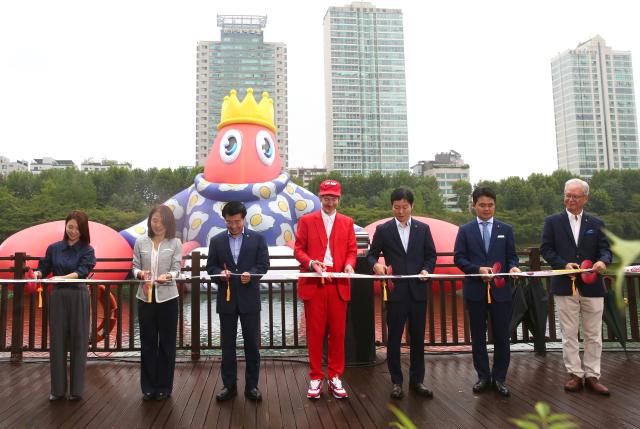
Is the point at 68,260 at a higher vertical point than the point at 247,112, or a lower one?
lower

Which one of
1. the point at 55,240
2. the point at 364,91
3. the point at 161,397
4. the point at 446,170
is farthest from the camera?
the point at 446,170

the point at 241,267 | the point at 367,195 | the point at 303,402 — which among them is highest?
the point at 367,195

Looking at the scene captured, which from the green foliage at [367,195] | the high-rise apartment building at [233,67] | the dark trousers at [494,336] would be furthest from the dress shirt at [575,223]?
the high-rise apartment building at [233,67]

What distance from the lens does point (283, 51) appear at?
248 ft

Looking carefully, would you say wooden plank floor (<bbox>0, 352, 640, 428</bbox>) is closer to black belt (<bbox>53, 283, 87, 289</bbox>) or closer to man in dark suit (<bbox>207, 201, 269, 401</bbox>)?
man in dark suit (<bbox>207, 201, 269, 401</bbox>)

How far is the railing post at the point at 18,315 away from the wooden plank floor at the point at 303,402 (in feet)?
1.06

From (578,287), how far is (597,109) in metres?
65.1

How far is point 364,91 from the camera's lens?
67.5 metres

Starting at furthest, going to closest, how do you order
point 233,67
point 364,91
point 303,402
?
1. point 233,67
2. point 364,91
3. point 303,402

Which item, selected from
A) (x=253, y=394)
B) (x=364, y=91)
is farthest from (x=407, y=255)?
(x=364, y=91)

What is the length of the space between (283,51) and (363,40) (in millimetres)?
14938

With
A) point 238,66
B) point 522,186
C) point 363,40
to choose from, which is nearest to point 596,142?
point 522,186

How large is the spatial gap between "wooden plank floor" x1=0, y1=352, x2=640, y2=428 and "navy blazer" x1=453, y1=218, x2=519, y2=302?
2.53 feet

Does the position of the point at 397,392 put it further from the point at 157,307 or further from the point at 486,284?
the point at 157,307
